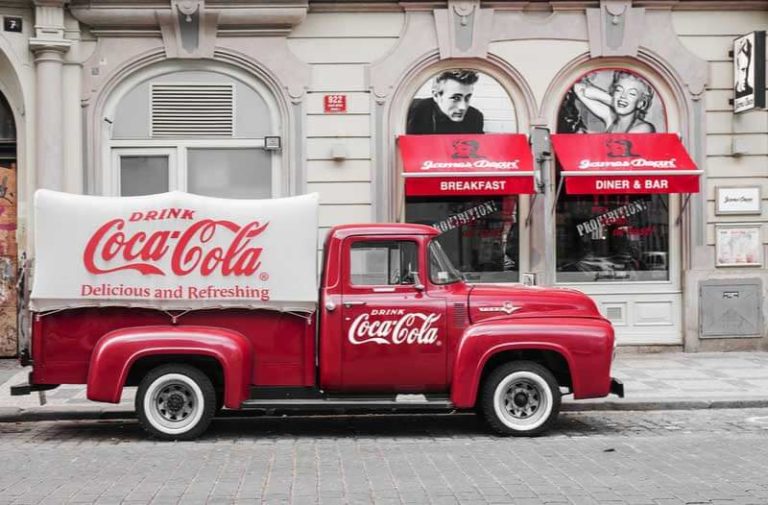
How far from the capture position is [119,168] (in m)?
14.6

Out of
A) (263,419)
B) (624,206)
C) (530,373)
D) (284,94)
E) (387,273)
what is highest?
(284,94)

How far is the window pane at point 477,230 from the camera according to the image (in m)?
14.7

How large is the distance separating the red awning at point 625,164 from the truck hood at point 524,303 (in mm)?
5070

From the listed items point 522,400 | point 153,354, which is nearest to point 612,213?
point 522,400

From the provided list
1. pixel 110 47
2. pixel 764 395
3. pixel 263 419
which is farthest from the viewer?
pixel 110 47

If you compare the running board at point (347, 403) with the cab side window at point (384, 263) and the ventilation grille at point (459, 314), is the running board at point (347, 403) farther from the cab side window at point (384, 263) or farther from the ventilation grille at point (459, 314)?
the cab side window at point (384, 263)

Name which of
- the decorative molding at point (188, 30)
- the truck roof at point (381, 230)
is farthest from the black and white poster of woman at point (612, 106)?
the truck roof at point (381, 230)

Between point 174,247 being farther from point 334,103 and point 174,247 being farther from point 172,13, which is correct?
point 172,13

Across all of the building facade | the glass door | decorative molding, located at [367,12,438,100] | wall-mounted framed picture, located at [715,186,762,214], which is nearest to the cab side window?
the building facade

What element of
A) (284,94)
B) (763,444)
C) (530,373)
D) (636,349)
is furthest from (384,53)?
(763,444)

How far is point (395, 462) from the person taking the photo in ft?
25.1

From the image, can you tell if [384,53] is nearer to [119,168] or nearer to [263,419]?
[119,168]

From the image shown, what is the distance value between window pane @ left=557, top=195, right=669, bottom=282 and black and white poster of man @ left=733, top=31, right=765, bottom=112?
1909mm

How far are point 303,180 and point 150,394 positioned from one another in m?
6.48
